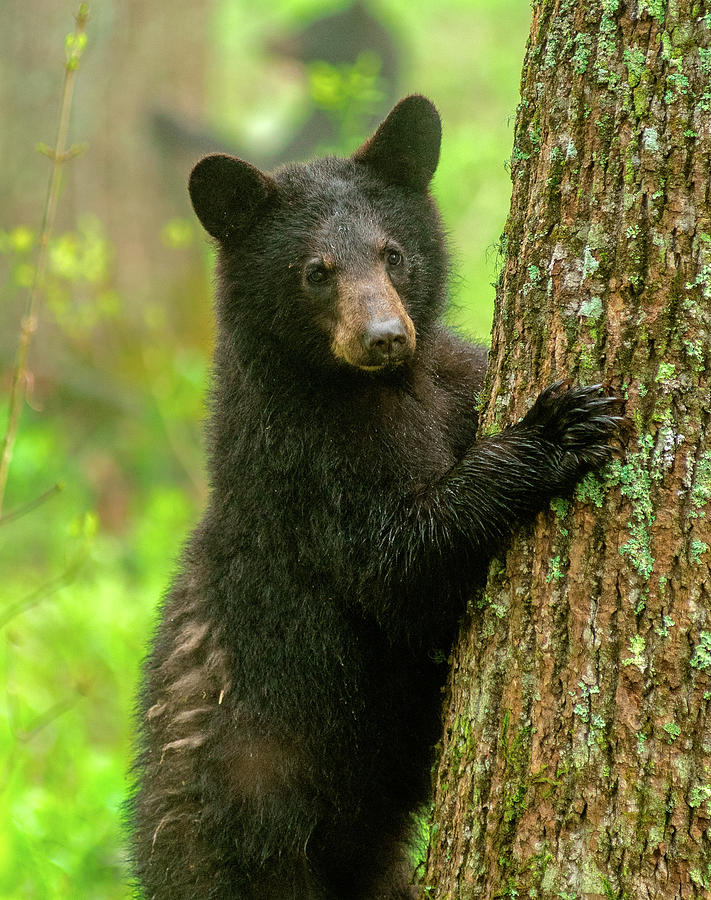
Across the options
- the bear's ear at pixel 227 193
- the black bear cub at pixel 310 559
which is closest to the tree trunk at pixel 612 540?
the black bear cub at pixel 310 559

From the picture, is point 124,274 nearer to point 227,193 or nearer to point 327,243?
point 227,193

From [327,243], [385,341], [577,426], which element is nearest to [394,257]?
[327,243]

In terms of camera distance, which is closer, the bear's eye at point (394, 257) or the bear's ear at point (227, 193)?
the bear's ear at point (227, 193)

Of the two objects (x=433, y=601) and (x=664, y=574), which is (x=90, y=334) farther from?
Answer: (x=664, y=574)

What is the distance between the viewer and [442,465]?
333cm

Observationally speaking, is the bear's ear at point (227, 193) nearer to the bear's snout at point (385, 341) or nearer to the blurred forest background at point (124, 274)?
the bear's snout at point (385, 341)

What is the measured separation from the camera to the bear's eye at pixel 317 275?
3514 mm

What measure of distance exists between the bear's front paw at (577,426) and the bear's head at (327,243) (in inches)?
29.4

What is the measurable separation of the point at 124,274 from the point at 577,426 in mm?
7454

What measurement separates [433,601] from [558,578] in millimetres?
594

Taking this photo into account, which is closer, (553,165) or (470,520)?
(553,165)

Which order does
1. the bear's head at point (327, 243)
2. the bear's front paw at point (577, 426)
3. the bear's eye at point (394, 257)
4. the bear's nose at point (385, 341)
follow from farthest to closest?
the bear's eye at point (394, 257)
the bear's head at point (327, 243)
the bear's nose at point (385, 341)
the bear's front paw at point (577, 426)

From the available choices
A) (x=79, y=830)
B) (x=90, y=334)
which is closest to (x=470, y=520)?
(x=79, y=830)

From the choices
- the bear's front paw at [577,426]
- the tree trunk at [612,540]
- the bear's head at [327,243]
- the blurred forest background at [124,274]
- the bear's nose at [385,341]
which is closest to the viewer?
the tree trunk at [612,540]
